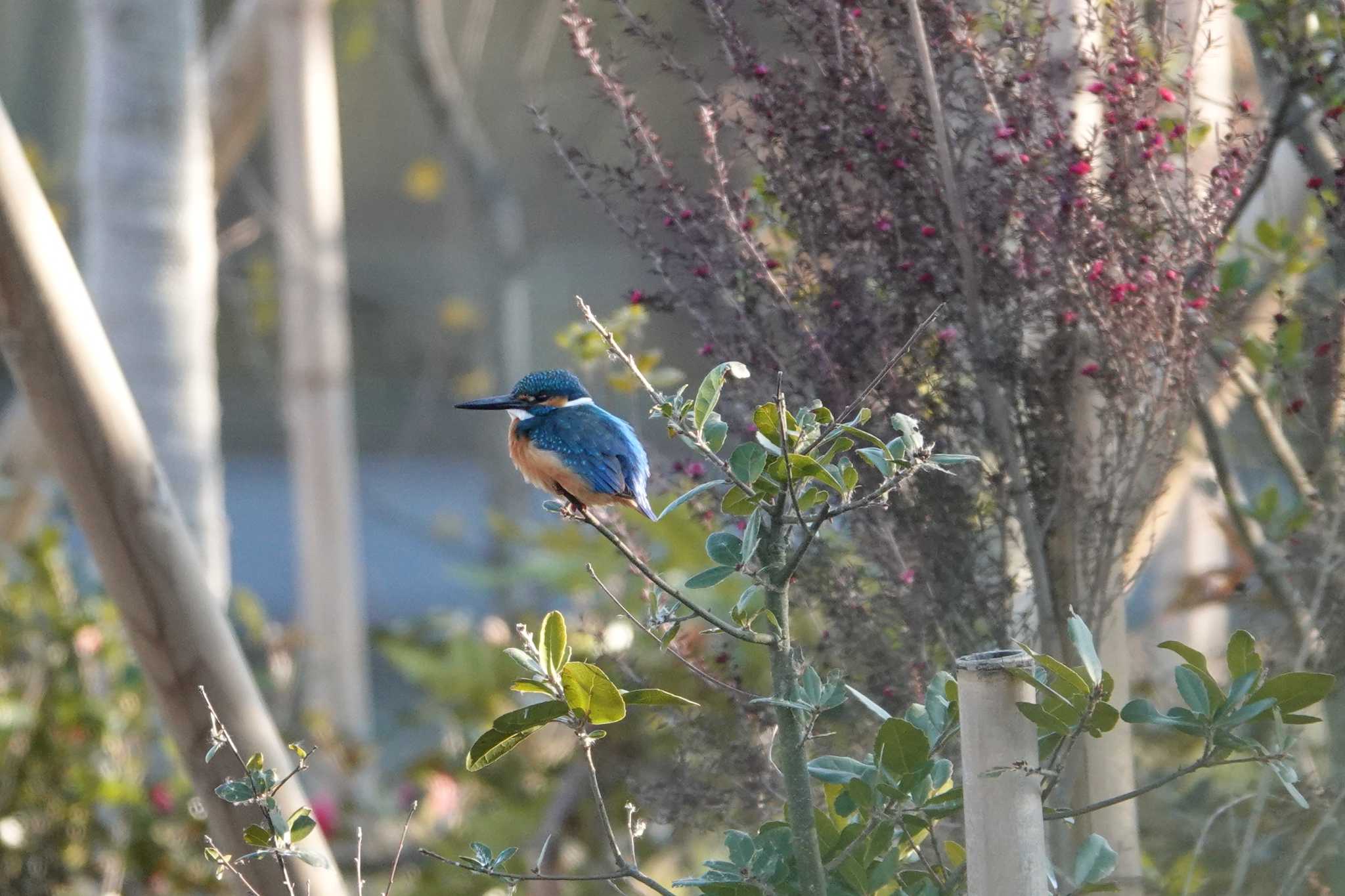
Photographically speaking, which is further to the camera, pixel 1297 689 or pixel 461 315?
pixel 461 315

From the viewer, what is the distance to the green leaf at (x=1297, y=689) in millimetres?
A: 989

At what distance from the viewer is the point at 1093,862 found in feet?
3.38

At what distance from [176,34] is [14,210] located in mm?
1301

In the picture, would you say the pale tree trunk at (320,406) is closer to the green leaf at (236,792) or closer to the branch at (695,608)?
the green leaf at (236,792)

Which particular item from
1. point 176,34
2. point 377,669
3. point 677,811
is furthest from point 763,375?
point 377,669

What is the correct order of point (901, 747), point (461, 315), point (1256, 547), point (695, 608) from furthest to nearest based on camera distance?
point (461, 315) < point (1256, 547) < point (901, 747) < point (695, 608)

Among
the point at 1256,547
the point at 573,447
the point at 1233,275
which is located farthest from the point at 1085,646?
the point at 1256,547

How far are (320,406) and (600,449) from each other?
306 centimetres

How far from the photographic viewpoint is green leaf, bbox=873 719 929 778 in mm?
999

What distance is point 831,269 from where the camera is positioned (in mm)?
1350

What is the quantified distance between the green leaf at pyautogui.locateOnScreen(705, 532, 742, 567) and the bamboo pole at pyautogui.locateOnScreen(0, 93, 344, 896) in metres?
0.87

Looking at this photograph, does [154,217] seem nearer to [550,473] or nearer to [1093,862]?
[550,473]

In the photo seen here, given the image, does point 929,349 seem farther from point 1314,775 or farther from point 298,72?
point 298,72

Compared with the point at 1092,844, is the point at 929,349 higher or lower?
higher
